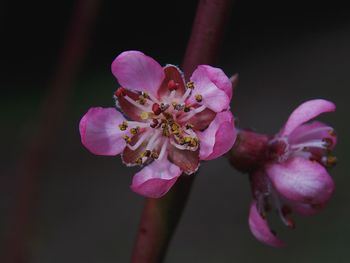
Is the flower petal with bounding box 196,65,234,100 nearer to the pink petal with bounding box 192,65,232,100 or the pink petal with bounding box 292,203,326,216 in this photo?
the pink petal with bounding box 192,65,232,100

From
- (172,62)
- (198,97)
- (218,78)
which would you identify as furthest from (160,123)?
(172,62)

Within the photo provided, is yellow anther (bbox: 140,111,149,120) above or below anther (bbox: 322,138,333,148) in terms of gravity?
below

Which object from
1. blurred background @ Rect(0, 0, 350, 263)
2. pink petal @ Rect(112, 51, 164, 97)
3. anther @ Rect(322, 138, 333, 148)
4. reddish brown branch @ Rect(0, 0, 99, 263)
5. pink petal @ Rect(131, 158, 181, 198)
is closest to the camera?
pink petal @ Rect(131, 158, 181, 198)

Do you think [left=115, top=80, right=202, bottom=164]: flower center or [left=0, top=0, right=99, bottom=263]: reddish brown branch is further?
[left=0, top=0, right=99, bottom=263]: reddish brown branch

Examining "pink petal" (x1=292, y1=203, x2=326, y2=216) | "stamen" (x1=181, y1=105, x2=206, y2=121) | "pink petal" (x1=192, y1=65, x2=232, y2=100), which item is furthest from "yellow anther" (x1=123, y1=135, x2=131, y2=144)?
"pink petal" (x1=292, y1=203, x2=326, y2=216)

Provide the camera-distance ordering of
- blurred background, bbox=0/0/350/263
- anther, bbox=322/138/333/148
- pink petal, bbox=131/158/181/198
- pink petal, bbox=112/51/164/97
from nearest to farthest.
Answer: pink petal, bbox=131/158/181/198 → pink petal, bbox=112/51/164/97 → anther, bbox=322/138/333/148 → blurred background, bbox=0/0/350/263

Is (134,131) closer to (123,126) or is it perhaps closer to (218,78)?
(123,126)

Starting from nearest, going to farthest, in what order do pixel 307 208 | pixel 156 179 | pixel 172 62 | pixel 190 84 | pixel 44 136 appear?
pixel 156 179 < pixel 190 84 < pixel 307 208 < pixel 44 136 < pixel 172 62

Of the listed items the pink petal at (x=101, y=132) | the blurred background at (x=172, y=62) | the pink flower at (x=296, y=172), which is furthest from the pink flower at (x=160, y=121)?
the blurred background at (x=172, y=62)
